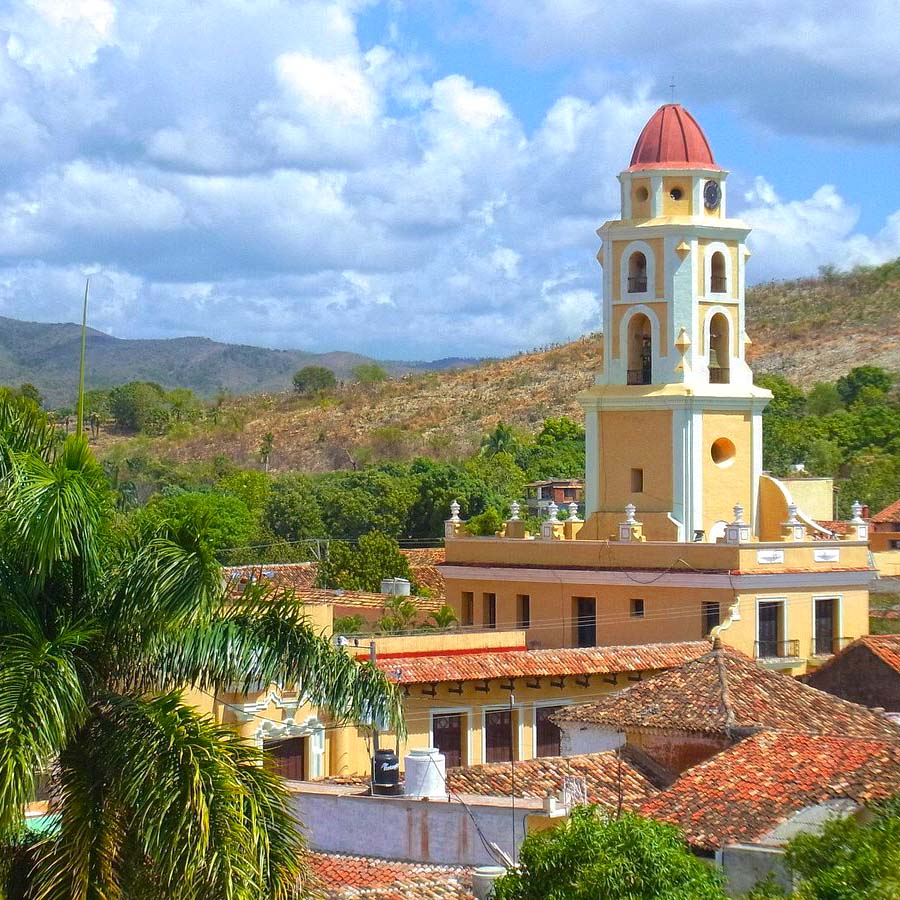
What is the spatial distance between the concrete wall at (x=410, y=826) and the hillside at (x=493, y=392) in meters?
80.0

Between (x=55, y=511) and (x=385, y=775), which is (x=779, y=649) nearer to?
(x=385, y=775)

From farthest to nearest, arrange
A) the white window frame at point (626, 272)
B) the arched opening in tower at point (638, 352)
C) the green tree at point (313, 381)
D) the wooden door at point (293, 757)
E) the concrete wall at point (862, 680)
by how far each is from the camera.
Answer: the green tree at point (313, 381) < the arched opening in tower at point (638, 352) < the white window frame at point (626, 272) < the concrete wall at point (862, 680) < the wooden door at point (293, 757)

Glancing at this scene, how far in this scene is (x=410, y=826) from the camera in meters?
20.3

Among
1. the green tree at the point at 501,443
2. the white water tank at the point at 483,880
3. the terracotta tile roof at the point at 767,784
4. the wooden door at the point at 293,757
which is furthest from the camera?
the green tree at the point at 501,443

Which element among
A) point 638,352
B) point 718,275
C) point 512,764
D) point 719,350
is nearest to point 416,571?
point 638,352

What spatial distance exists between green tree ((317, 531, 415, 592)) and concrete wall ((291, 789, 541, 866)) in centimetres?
Result: 2916

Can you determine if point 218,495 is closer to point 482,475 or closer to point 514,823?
point 482,475

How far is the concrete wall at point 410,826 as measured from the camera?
1972 centimetres

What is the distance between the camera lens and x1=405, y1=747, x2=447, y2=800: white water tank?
20.9 m

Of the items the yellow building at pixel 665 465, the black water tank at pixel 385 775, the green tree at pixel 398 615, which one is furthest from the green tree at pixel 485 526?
the black water tank at pixel 385 775

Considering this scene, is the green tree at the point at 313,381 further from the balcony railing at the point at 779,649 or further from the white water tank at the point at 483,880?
the white water tank at the point at 483,880

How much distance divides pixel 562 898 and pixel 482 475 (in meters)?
60.8

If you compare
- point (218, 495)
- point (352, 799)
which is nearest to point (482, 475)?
point (218, 495)

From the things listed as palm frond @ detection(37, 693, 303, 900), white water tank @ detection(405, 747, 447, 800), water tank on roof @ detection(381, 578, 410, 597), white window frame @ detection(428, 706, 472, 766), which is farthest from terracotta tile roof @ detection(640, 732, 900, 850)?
water tank on roof @ detection(381, 578, 410, 597)
